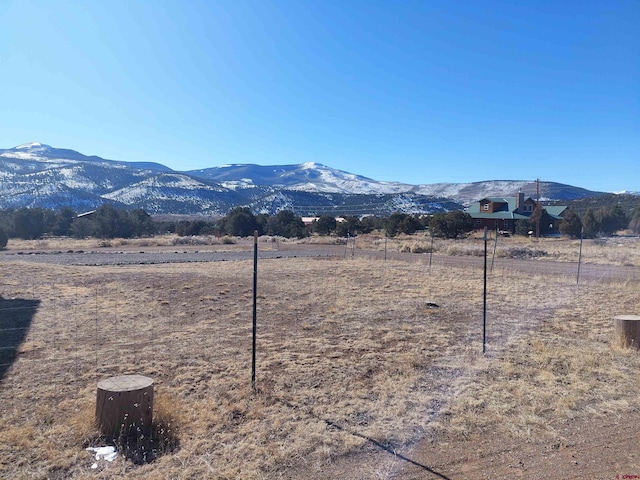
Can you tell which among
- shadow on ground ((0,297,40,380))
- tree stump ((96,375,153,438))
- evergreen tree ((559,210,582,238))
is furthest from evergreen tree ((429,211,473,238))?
tree stump ((96,375,153,438))

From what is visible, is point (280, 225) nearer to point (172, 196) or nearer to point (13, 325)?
point (13, 325)

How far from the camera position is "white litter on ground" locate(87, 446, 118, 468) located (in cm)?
512

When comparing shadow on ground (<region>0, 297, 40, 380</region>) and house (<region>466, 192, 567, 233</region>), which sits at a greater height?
house (<region>466, 192, 567, 233</region>)

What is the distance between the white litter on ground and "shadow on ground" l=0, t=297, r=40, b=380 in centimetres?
347

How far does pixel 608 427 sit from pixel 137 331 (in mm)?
9406

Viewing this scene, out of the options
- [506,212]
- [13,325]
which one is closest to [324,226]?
[506,212]

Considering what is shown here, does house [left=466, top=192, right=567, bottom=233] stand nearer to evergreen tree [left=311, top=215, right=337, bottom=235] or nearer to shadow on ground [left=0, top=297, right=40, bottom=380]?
evergreen tree [left=311, top=215, right=337, bottom=235]

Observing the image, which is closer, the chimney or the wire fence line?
the wire fence line

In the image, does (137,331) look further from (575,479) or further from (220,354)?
(575,479)

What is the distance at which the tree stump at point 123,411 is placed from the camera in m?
5.57

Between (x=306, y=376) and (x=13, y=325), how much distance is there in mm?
7823

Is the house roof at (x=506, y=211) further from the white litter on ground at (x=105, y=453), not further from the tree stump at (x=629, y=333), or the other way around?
the white litter on ground at (x=105, y=453)

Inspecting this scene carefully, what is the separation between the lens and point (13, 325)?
1144cm

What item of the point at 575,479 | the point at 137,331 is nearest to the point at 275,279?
the point at 137,331
